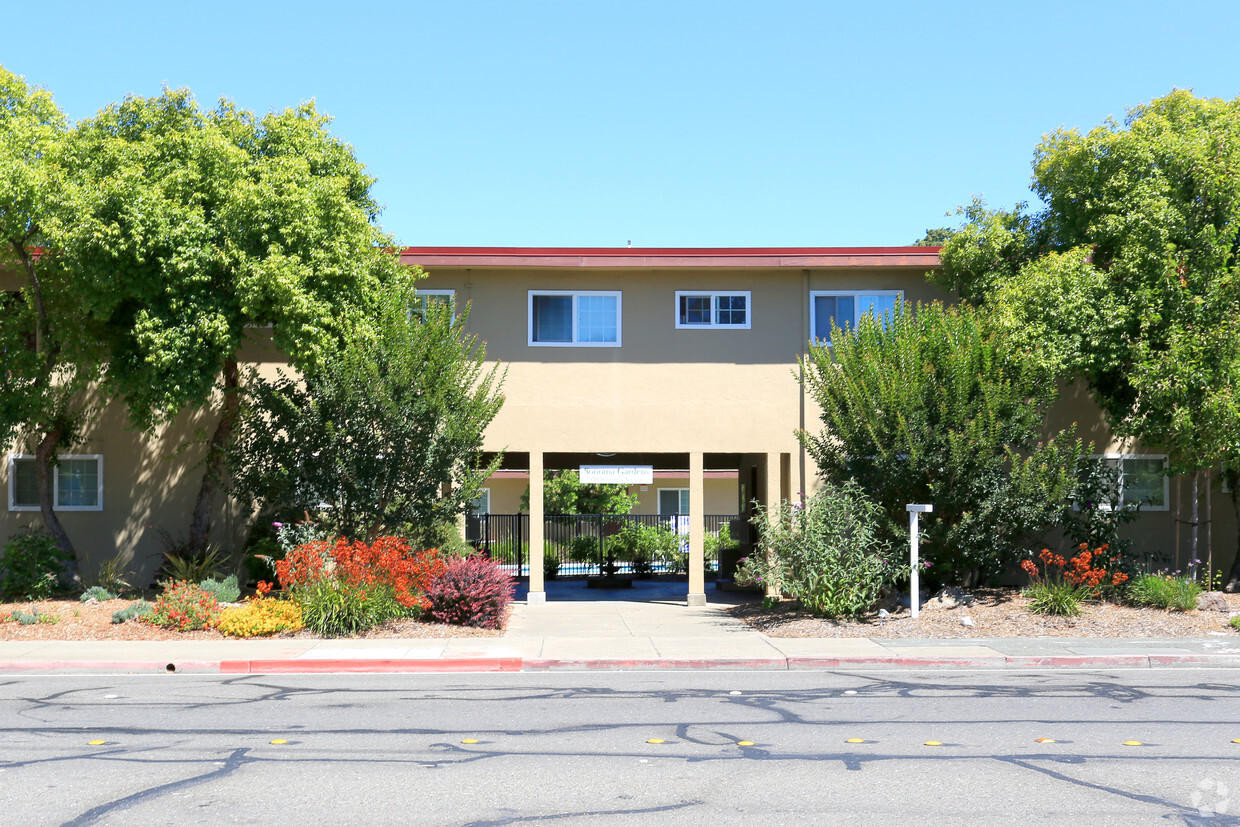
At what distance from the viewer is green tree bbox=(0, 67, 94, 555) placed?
51.5ft

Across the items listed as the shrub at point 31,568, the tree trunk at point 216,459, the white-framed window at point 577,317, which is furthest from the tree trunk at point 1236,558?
the shrub at point 31,568

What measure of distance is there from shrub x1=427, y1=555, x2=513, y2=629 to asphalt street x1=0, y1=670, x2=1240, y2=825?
3367 millimetres

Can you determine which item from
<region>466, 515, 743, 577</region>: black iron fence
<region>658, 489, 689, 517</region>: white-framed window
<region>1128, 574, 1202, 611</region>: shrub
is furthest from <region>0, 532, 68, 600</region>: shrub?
<region>658, 489, 689, 517</region>: white-framed window

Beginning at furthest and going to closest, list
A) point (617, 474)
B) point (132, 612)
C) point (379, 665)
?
point (617, 474) < point (132, 612) < point (379, 665)

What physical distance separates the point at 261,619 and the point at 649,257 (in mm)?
9313

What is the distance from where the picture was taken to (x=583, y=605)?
19.8 meters

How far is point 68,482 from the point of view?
19516 mm

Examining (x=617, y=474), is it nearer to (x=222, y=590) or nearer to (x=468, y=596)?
(x=468, y=596)

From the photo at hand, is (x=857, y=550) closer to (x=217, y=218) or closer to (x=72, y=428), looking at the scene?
(x=217, y=218)

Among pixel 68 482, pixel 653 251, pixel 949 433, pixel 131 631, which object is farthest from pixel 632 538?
pixel 131 631

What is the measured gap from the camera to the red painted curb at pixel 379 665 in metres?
12.2

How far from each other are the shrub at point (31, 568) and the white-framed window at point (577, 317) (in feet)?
29.8

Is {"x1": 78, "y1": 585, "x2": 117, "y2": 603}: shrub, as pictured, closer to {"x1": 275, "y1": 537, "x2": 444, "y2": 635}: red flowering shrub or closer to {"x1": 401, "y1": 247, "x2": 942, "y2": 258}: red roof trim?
{"x1": 275, "y1": 537, "x2": 444, "y2": 635}: red flowering shrub

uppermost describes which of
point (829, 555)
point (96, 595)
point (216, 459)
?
point (216, 459)
